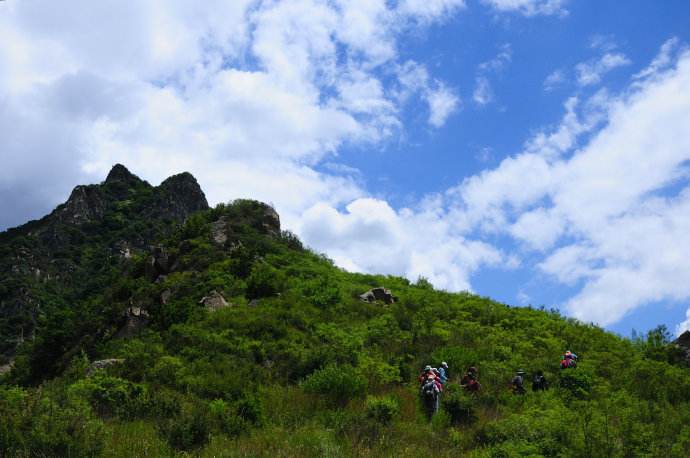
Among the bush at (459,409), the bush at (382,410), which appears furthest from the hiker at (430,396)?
the bush at (382,410)

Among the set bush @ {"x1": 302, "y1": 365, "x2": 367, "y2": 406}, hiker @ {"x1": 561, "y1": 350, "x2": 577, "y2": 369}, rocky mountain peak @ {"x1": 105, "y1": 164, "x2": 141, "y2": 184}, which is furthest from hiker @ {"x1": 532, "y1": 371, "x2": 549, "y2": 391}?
rocky mountain peak @ {"x1": 105, "y1": 164, "x2": 141, "y2": 184}

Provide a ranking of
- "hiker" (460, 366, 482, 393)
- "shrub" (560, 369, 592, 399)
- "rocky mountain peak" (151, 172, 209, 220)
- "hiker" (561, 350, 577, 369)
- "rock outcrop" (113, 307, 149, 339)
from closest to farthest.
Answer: "shrub" (560, 369, 592, 399)
"hiker" (460, 366, 482, 393)
"hiker" (561, 350, 577, 369)
"rock outcrop" (113, 307, 149, 339)
"rocky mountain peak" (151, 172, 209, 220)

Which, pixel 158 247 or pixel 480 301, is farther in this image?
pixel 158 247

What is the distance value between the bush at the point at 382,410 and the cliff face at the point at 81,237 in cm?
6352

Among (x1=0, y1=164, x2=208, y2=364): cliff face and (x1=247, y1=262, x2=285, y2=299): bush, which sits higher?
(x1=0, y1=164, x2=208, y2=364): cliff face

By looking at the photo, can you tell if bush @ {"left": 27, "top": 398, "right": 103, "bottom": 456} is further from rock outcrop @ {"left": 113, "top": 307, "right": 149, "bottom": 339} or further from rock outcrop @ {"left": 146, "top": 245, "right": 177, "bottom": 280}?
rock outcrop @ {"left": 146, "top": 245, "right": 177, "bottom": 280}

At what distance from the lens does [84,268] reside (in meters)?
93.8

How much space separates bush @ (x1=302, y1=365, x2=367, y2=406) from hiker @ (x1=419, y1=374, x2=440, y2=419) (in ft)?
5.65

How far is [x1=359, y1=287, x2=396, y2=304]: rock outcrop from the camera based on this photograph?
26894 millimetres

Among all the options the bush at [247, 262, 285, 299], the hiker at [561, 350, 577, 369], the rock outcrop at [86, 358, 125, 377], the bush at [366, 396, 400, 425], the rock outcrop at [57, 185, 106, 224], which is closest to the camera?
the bush at [366, 396, 400, 425]

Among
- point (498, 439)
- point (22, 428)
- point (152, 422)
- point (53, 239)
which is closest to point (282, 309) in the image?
point (152, 422)

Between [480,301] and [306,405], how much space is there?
16141 millimetres

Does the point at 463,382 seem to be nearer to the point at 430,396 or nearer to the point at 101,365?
the point at 430,396

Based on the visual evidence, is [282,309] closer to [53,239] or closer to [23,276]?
[23,276]
